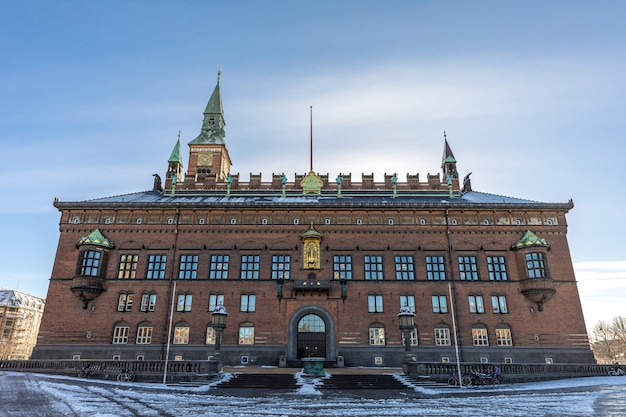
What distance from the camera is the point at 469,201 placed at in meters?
43.5

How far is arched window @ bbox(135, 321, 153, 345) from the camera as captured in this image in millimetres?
38206

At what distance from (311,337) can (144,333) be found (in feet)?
52.4

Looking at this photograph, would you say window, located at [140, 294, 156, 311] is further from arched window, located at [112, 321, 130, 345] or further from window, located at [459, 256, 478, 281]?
window, located at [459, 256, 478, 281]

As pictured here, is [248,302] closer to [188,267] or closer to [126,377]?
[188,267]

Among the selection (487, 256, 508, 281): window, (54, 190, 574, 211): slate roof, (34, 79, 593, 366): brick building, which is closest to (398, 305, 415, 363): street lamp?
(34, 79, 593, 366): brick building

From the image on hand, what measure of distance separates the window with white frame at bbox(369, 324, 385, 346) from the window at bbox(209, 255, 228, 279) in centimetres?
1535

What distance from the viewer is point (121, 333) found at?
38.5 m

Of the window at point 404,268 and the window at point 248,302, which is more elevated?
the window at point 404,268

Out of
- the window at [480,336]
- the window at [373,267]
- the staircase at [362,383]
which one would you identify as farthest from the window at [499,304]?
the staircase at [362,383]

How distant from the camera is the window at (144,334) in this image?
38188mm

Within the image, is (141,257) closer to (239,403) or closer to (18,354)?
(239,403)

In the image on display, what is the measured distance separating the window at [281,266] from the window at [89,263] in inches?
679

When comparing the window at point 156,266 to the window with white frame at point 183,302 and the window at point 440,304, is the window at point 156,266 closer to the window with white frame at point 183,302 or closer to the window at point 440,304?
the window with white frame at point 183,302

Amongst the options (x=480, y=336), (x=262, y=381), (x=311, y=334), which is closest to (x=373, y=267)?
(x=311, y=334)
